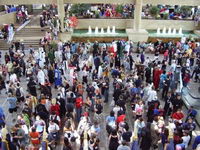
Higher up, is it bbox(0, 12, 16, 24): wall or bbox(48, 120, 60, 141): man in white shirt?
bbox(0, 12, 16, 24): wall

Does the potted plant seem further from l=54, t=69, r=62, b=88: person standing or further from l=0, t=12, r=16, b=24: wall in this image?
l=54, t=69, r=62, b=88: person standing

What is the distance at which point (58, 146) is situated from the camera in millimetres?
9523

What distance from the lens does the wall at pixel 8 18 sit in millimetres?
22955

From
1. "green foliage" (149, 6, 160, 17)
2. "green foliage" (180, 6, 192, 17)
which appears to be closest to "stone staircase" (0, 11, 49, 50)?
"green foliage" (149, 6, 160, 17)

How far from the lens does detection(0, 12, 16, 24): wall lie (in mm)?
22955

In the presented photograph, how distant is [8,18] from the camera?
78.2 feet

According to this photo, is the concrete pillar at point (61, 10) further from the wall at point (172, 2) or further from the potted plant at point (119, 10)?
the wall at point (172, 2)

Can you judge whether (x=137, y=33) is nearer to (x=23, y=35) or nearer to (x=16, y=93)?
(x=23, y=35)

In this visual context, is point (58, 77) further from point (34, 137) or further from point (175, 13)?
point (175, 13)

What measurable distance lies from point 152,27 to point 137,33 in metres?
3.55

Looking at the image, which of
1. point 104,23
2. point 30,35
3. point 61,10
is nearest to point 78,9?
point 104,23

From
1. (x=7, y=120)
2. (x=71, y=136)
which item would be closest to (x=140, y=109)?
(x=71, y=136)

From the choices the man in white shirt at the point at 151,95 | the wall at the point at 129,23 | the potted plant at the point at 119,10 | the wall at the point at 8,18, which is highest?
the potted plant at the point at 119,10

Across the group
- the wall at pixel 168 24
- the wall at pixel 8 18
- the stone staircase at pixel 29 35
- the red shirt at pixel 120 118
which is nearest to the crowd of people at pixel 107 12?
the wall at pixel 168 24
